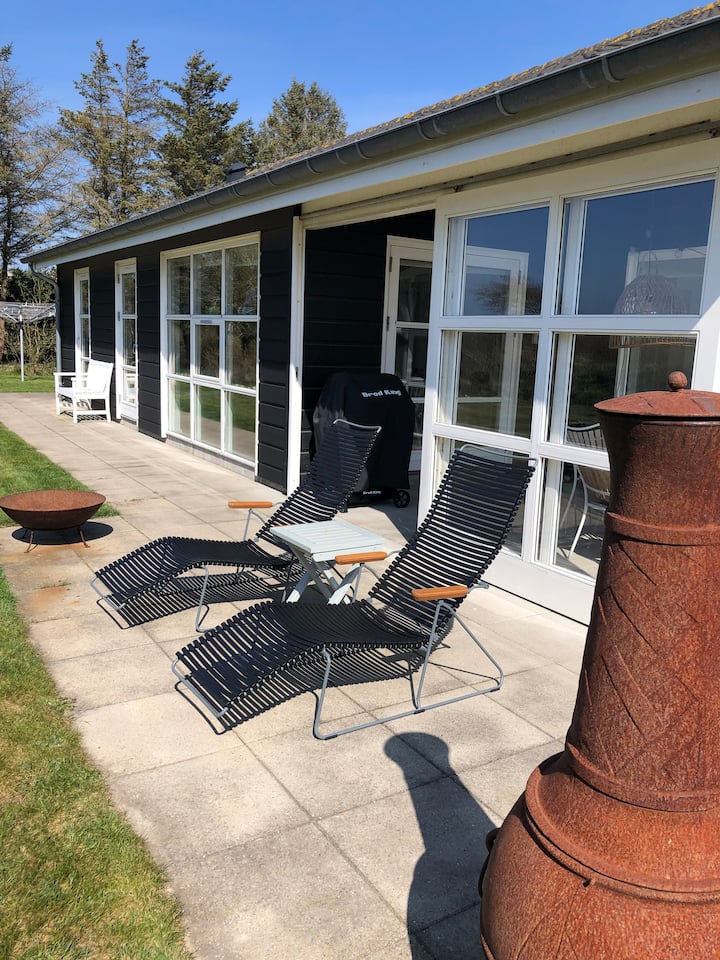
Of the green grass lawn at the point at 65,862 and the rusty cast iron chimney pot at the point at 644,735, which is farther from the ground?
the rusty cast iron chimney pot at the point at 644,735

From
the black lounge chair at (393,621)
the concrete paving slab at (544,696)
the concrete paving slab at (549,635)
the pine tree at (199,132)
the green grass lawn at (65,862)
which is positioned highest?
the pine tree at (199,132)

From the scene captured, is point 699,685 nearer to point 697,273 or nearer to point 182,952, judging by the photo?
point 182,952

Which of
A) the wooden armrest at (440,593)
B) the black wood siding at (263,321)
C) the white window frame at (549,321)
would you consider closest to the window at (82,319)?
the black wood siding at (263,321)

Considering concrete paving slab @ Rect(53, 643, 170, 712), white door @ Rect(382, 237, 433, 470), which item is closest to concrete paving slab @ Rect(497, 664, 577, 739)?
Answer: concrete paving slab @ Rect(53, 643, 170, 712)

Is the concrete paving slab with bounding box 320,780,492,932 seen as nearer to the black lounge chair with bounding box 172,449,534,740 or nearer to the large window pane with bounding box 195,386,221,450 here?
the black lounge chair with bounding box 172,449,534,740

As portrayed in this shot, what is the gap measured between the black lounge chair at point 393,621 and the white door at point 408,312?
4.23 metres

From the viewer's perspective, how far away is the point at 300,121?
41.0 m

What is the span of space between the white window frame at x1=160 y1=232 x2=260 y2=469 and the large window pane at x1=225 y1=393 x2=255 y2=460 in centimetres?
5

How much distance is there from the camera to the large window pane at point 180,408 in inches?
417

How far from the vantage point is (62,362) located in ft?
54.9

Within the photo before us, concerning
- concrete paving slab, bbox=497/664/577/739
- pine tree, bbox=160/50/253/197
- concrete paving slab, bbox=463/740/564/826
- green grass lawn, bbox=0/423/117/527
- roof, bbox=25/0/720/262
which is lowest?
concrete paving slab, bbox=497/664/577/739

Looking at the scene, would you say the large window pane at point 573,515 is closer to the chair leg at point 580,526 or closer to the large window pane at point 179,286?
the chair leg at point 580,526

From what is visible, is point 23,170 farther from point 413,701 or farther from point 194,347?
point 413,701

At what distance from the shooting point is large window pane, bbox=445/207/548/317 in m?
4.80
